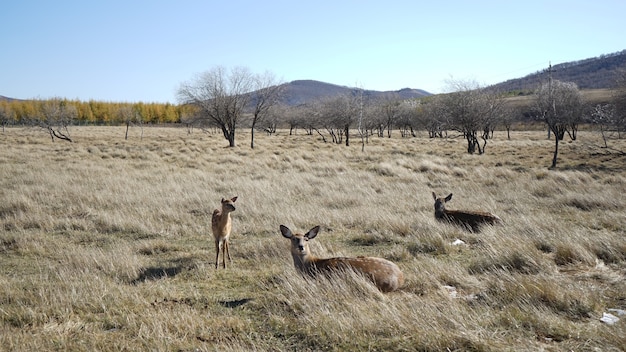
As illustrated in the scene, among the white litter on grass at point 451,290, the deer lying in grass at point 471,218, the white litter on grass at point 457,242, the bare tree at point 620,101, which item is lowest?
the white litter on grass at point 457,242

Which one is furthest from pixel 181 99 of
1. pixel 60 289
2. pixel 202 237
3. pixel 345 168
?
pixel 60 289

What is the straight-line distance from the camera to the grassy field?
12.3ft

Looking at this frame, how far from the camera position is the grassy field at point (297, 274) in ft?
12.3

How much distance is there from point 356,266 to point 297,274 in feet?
2.72

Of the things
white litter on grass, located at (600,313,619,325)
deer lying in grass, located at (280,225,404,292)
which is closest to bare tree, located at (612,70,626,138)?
white litter on grass, located at (600,313,619,325)

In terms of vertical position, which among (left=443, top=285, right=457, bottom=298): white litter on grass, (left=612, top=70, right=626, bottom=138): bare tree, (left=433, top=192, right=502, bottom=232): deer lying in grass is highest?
→ (left=612, top=70, right=626, bottom=138): bare tree

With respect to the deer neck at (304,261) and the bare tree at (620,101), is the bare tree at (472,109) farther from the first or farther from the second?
the deer neck at (304,261)

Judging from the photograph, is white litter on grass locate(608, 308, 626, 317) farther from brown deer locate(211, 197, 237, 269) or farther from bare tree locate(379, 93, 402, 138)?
bare tree locate(379, 93, 402, 138)

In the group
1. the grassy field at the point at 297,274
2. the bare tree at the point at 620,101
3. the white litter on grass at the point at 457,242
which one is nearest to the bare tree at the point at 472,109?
the bare tree at the point at 620,101

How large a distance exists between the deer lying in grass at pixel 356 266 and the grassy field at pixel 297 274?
223 millimetres

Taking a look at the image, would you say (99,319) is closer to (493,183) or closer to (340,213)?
(340,213)

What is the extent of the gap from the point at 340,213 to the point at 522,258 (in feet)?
15.8

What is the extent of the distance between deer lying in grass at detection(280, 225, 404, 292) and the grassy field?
0.22 metres

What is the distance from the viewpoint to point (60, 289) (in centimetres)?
515
